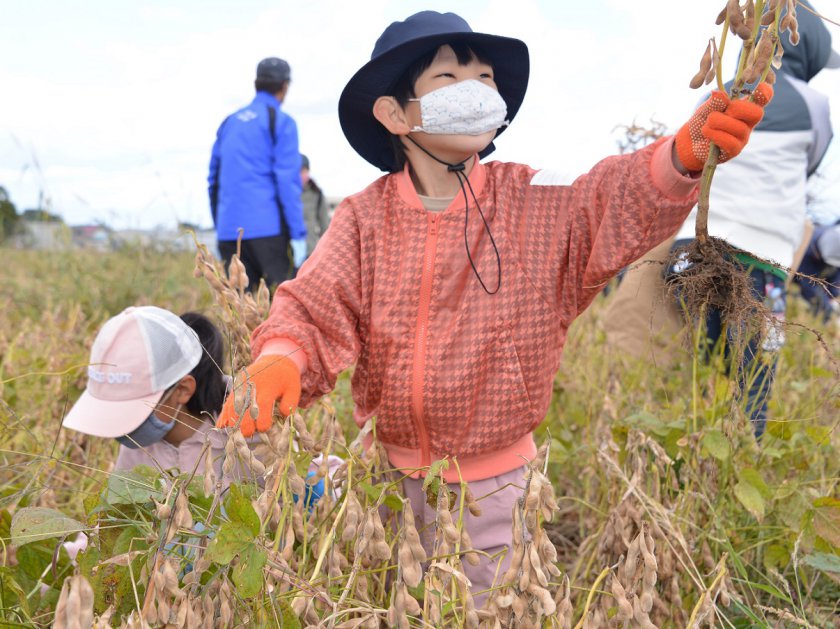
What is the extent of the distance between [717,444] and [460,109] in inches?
36.9

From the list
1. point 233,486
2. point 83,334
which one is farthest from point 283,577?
point 83,334

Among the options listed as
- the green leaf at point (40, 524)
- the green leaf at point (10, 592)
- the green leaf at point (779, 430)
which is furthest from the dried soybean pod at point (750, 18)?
the green leaf at point (10, 592)

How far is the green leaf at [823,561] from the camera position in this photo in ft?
5.28

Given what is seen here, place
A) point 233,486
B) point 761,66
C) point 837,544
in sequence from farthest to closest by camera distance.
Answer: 1. point 837,544
2. point 761,66
3. point 233,486

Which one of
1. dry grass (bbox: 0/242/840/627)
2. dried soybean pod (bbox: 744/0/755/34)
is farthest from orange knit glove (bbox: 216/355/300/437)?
dried soybean pod (bbox: 744/0/755/34)

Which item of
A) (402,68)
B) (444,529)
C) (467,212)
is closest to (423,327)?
(467,212)

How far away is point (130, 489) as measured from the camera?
49.6 inches

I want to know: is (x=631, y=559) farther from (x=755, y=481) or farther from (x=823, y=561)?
(x=755, y=481)

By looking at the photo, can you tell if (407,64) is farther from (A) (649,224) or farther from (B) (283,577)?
(B) (283,577)

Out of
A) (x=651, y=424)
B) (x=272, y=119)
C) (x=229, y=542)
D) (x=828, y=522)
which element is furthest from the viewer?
(x=272, y=119)

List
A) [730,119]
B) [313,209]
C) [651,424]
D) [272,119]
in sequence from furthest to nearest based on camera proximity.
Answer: [313,209], [272,119], [651,424], [730,119]

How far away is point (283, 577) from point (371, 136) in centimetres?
119

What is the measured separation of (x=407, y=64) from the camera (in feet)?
6.13

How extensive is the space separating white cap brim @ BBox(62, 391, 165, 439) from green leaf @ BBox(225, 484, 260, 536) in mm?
982
